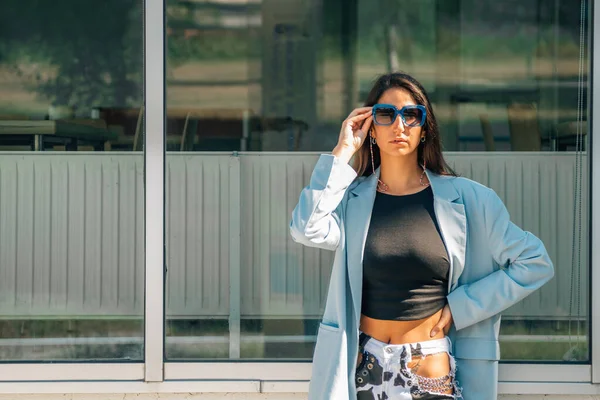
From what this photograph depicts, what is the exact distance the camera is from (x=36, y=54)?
16.2ft

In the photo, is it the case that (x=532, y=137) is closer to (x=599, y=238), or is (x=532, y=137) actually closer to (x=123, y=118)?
(x=599, y=238)

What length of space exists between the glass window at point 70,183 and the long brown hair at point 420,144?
7.08 ft

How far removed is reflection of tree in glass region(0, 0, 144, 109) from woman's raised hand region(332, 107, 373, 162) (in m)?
2.25

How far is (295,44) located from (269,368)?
1.74m

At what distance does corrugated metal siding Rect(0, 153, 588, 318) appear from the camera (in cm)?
488

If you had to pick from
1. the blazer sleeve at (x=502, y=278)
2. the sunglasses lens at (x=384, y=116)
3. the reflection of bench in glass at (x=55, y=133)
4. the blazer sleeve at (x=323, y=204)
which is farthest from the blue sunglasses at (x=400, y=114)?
the reflection of bench in glass at (x=55, y=133)

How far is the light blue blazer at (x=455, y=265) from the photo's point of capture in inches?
110

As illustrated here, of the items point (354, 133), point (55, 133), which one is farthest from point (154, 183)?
point (354, 133)

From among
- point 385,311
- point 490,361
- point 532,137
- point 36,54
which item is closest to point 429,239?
point 385,311

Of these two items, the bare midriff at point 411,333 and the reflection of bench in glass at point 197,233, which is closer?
the bare midriff at point 411,333

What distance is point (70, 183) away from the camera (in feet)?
16.1

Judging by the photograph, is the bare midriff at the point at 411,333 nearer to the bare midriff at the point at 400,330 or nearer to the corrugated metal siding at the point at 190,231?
the bare midriff at the point at 400,330

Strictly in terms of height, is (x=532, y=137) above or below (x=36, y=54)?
below

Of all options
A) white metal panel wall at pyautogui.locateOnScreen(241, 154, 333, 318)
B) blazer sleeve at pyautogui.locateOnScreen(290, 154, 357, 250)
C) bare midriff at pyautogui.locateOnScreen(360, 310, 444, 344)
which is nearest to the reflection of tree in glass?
white metal panel wall at pyautogui.locateOnScreen(241, 154, 333, 318)
